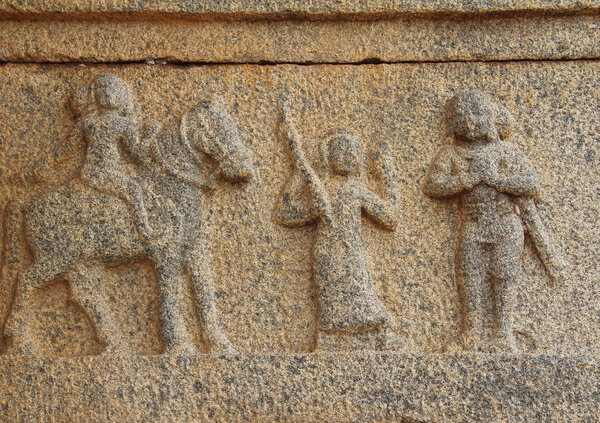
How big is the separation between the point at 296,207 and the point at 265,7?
963 millimetres

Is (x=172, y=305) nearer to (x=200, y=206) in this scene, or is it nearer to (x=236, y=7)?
(x=200, y=206)

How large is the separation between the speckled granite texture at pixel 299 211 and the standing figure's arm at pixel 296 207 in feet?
0.05

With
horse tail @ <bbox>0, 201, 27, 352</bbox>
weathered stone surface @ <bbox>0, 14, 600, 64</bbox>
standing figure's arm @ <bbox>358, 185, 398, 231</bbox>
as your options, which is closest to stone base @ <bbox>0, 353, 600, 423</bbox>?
horse tail @ <bbox>0, 201, 27, 352</bbox>

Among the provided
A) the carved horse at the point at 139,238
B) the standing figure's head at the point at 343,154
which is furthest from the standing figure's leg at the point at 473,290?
the carved horse at the point at 139,238

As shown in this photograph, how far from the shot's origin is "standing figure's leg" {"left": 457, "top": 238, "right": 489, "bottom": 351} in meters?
3.32

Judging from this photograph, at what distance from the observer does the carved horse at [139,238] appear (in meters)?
3.30

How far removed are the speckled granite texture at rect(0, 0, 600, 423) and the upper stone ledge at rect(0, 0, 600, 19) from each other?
0.01 metres

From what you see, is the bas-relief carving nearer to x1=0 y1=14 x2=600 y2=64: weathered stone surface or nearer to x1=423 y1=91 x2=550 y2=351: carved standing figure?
x1=423 y1=91 x2=550 y2=351: carved standing figure

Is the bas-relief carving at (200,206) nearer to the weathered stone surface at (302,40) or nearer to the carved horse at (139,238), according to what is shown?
the carved horse at (139,238)

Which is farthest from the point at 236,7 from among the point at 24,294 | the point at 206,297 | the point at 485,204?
the point at 24,294

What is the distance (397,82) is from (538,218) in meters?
0.92

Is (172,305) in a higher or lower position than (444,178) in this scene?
lower

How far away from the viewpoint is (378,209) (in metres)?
3.39

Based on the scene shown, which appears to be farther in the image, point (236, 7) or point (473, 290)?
point (236, 7)
